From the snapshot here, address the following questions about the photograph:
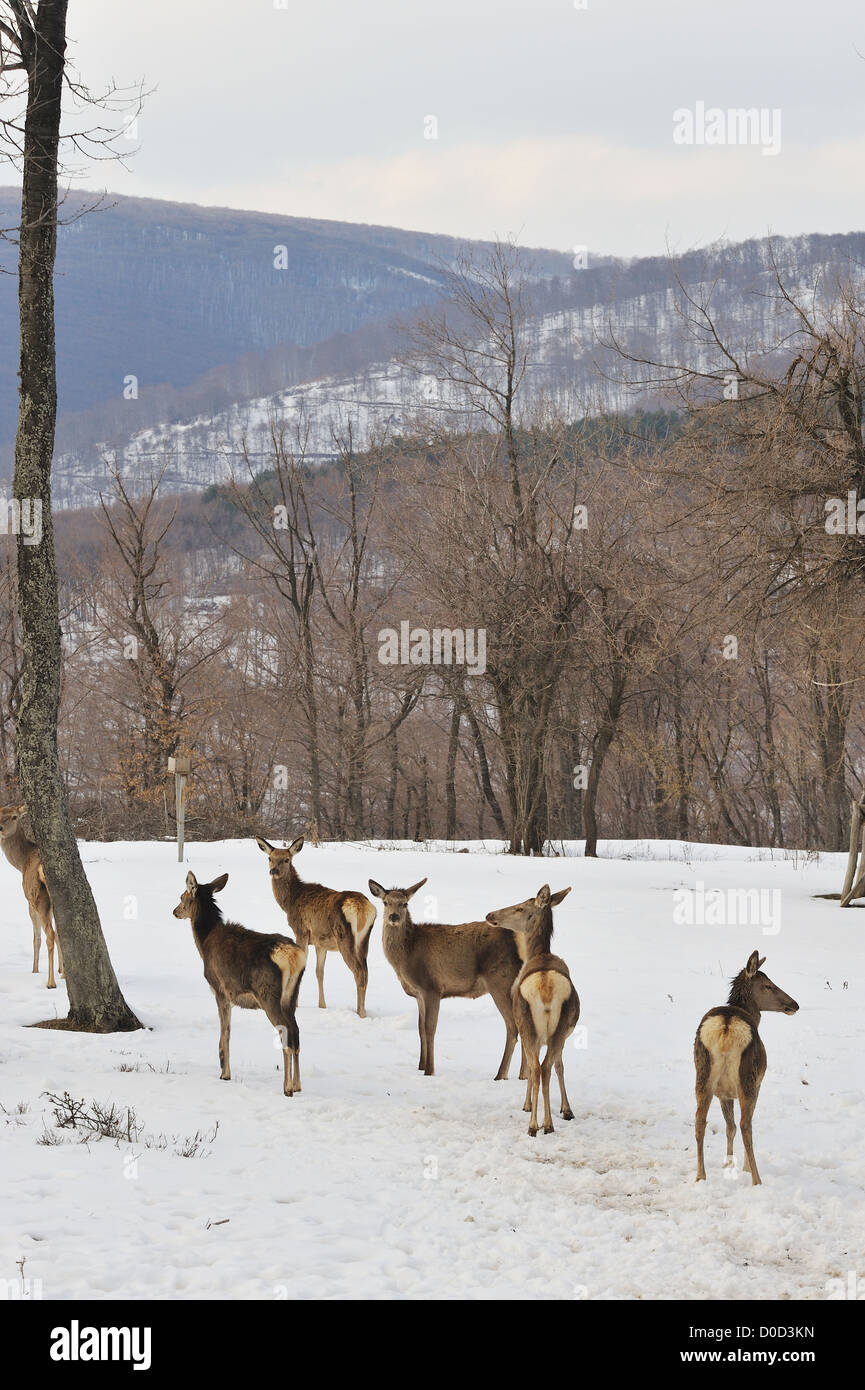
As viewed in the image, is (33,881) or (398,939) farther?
(33,881)

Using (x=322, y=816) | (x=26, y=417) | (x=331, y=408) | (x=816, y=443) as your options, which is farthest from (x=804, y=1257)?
(x=331, y=408)

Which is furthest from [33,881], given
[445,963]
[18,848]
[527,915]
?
[527,915]

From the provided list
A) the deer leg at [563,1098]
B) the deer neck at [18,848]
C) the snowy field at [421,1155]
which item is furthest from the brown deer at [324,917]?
the deer neck at [18,848]

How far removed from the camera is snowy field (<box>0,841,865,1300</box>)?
217 inches

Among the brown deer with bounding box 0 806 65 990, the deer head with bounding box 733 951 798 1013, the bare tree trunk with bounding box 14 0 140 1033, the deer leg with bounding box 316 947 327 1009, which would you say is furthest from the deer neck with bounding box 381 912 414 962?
the brown deer with bounding box 0 806 65 990

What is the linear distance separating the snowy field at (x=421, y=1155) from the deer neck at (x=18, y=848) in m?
1.08

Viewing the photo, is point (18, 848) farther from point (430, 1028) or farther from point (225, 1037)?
point (430, 1028)

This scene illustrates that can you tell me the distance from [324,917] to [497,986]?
104 inches

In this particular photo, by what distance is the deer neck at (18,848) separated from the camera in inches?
522

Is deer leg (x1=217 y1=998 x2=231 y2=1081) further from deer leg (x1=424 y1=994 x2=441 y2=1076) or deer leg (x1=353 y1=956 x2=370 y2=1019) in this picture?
deer leg (x1=353 y1=956 x2=370 y2=1019)

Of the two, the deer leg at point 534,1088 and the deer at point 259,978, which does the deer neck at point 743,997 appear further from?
the deer at point 259,978

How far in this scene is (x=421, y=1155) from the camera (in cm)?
728

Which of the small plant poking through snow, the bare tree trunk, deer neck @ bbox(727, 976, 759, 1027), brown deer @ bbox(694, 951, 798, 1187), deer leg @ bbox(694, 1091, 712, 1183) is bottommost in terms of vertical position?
the small plant poking through snow
